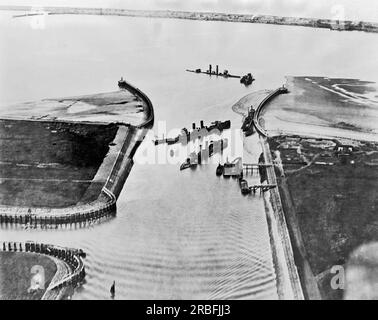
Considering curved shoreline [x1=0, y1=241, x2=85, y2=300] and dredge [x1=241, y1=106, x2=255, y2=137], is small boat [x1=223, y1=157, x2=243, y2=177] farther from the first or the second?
curved shoreline [x1=0, y1=241, x2=85, y2=300]

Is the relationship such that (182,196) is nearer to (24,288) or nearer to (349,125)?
(24,288)

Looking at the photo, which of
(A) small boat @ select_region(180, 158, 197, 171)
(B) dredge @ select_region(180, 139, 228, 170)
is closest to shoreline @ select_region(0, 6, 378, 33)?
(B) dredge @ select_region(180, 139, 228, 170)

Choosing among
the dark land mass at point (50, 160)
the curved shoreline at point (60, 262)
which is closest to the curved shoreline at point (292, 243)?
the curved shoreline at point (60, 262)

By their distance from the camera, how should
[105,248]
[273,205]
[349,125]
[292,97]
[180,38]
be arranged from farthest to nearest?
1. [180,38]
2. [292,97]
3. [349,125]
4. [273,205]
5. [105,248]

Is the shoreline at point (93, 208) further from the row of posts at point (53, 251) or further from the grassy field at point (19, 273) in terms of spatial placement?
the grassy field at point (19, 273)

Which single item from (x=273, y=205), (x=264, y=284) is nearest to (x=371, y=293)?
(x=264, y=284)

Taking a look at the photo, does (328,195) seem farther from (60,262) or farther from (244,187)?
(60,262)

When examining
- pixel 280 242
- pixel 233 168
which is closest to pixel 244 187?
pixel 233 168
